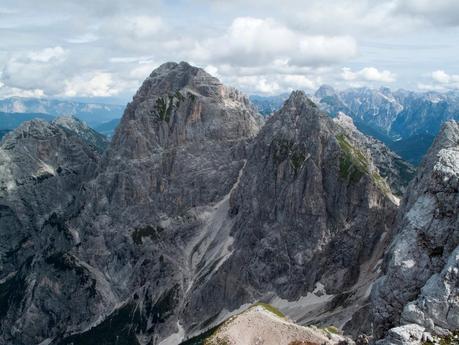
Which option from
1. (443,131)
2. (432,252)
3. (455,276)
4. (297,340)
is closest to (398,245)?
(432,252)

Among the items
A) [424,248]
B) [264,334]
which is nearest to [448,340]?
[424,248]

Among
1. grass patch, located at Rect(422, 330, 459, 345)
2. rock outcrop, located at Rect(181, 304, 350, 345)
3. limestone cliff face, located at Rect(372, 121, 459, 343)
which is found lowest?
rock outcrop, located at Rect(181, 304, 350, 345)

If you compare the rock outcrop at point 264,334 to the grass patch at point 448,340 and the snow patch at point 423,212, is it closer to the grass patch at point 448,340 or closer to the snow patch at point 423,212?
the snow patch at point 423,212

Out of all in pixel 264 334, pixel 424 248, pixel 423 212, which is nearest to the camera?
pixel 424 248

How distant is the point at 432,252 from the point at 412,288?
5908 mm

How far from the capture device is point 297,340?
111938 mm

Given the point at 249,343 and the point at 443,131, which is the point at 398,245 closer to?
the point at 249,343

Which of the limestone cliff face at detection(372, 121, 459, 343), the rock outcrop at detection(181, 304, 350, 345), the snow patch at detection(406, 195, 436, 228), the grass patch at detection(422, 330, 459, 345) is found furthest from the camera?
the rock outcrop at detection(181, 304, 350, 345)

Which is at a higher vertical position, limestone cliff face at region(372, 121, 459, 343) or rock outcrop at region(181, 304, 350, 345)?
limestone cliff face at region(372, 121, 459, 343)

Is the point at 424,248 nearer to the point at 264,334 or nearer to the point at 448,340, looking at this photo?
the point at 448,340

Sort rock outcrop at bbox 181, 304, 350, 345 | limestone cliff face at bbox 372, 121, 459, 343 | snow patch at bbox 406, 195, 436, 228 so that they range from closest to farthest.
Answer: limestone cliff face at bbox 372, 121, 459, 343 → snow patch at bbox 406, 195, 436, 228 → rock outcrop at bbox 181, 304, 350, 345

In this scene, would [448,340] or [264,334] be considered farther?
[264,334]

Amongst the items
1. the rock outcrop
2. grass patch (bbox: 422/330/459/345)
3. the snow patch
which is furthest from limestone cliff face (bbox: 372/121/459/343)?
the rock outcrop

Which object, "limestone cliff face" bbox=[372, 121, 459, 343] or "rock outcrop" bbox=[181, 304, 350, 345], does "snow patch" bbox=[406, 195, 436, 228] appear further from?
"rock outcrop" bbox=[181, 304, 350, 345]
